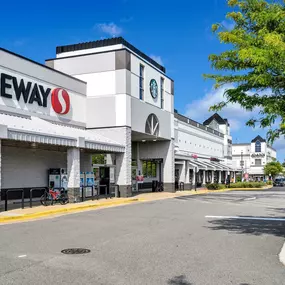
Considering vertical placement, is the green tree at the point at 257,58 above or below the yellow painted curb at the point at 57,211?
above

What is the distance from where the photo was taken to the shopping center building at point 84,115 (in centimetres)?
2158

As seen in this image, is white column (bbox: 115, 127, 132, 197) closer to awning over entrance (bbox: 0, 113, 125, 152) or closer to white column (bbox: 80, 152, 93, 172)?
awning over entrance (bbox: 0, 113, 125, 152)

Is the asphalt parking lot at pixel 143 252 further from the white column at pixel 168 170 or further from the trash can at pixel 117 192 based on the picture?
the white column at pixel 168 170

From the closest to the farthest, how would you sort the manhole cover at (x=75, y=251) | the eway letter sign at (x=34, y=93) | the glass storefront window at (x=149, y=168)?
1. the manhole cover at (x=75, y=251)
2. the eway letter sign at (x=34, y=93)
3. the glass storefront window at (x=149, y=168)

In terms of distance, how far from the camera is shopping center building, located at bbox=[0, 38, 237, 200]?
21583mm

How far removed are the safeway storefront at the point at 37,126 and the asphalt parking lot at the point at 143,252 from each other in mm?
7197

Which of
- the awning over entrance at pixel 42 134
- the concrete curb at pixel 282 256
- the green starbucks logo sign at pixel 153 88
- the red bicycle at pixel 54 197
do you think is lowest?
the concrete curb at pixel 282 256

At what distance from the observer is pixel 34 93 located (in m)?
23.1

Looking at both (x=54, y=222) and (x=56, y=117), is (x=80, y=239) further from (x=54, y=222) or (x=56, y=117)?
(x=56, y=117)

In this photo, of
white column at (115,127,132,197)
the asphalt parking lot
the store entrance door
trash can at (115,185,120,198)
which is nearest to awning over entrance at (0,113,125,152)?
white column at (115,127,132,197)

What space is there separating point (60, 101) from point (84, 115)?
319 centimetres

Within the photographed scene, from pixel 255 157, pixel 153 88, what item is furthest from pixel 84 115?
pixel 255 157

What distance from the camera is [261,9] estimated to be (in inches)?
413

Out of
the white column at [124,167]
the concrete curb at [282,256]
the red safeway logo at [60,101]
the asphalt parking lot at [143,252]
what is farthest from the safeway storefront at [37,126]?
the concrete curb at [282,256]
